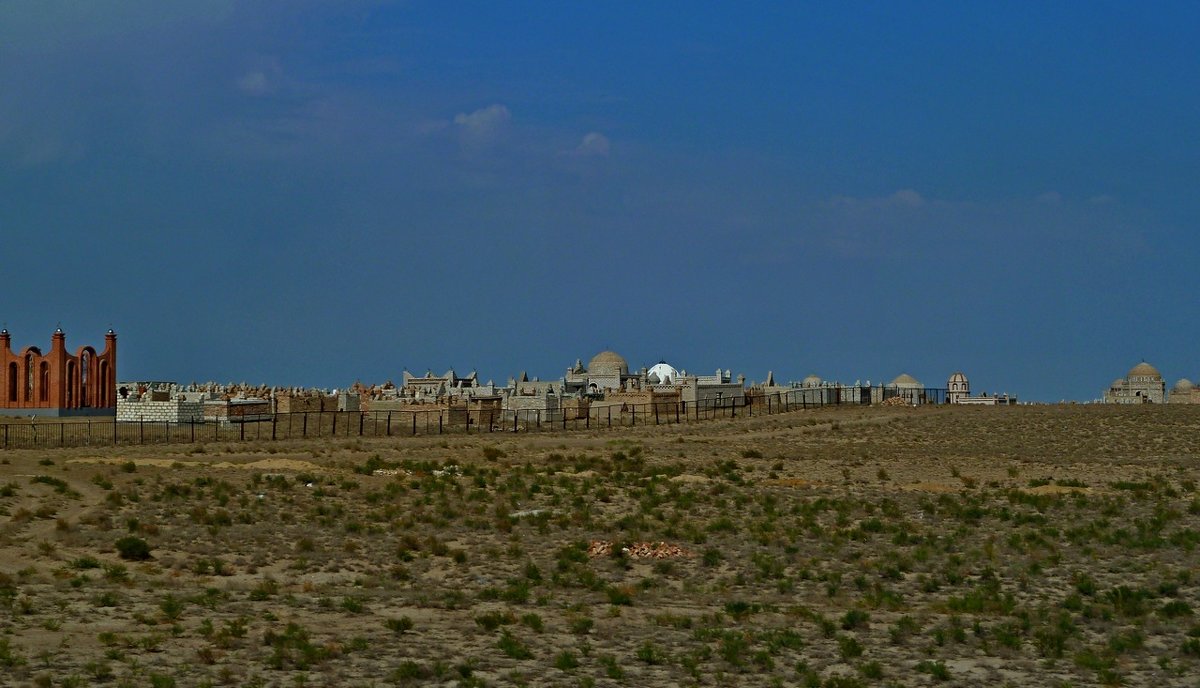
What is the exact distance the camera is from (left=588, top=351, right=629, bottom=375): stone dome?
4599 inches

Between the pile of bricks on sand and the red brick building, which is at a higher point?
the red brick building

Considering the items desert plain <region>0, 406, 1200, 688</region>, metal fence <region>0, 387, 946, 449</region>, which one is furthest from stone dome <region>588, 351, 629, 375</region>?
desert plain <region>0, 406, 1200, 688</region>

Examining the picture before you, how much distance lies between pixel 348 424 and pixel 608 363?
57.6m

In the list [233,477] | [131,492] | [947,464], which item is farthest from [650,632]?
[947,464]

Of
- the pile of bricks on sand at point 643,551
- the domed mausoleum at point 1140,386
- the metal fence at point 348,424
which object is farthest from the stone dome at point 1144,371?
the pile of bricks on sand at point 643,551

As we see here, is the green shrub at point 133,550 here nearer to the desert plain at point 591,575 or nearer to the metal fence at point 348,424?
the desert plain at point 591,575

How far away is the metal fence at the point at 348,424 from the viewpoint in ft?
177

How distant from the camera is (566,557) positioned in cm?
2244

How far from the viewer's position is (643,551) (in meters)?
23.1

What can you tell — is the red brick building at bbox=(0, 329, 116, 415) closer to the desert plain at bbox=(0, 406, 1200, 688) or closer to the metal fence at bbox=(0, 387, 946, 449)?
the metal fence at bbox=(0, 387, 946, 449)

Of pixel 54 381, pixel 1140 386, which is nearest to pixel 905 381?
pixel 1140 386

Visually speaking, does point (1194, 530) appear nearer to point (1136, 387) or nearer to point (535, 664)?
point (535, 664)

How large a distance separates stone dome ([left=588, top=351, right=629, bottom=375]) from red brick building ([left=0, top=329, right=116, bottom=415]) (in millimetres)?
52603

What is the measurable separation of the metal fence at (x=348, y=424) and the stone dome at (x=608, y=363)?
36.3 meters
